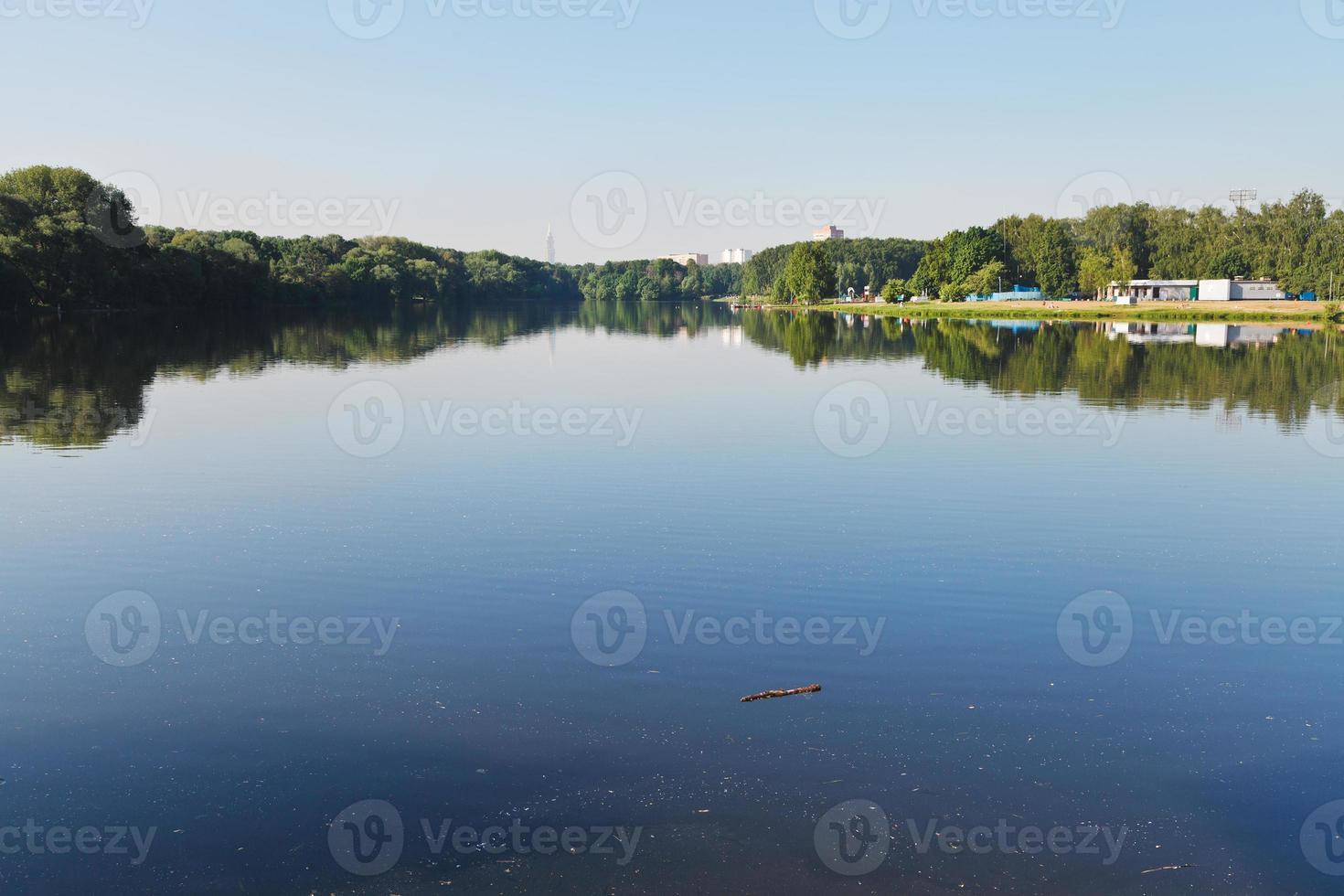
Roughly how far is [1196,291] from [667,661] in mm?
139781

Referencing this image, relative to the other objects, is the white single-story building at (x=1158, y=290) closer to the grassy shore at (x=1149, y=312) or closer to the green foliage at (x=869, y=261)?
the grassy shore at (x=1149, y=312)

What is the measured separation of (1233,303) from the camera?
376 feet

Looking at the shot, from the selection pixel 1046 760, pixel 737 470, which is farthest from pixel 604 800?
pixel 737 470

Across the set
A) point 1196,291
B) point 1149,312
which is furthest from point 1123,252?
point 1149,312

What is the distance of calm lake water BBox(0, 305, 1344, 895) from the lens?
723 cm

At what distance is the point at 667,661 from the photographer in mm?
10562

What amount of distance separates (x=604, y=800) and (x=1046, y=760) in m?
3.86

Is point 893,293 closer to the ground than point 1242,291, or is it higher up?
higher up

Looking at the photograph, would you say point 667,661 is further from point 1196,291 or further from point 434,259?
point 434,259

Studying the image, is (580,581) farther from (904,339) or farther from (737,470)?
(904,339)

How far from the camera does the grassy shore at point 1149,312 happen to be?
90938 mm

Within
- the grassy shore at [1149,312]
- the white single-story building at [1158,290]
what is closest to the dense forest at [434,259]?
the white single-story building at [1158,290]

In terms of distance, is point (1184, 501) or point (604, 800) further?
point (1184, 501)

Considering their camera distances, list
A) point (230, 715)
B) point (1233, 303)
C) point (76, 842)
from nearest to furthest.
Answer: point (76, 842) → point (230, 715) → point (1233, 303)
